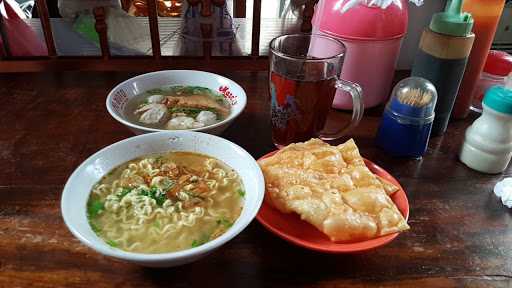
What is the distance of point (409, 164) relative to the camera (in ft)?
3.78

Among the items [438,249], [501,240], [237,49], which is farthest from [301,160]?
[237,49]

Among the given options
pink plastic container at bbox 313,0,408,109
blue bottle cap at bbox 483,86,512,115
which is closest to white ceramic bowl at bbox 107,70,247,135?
pink plastic container at bbox 313,0,408,109

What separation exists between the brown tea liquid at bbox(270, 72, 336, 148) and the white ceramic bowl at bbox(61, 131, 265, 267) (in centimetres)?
25

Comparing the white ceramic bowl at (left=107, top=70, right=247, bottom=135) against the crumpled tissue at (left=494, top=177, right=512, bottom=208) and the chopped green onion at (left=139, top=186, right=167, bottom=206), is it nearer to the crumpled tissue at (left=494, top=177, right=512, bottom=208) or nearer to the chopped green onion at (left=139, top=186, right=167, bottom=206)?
the chopped green onion at (left=139, top=186, right=167, bottom=206)

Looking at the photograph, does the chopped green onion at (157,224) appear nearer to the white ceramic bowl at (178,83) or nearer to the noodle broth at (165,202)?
the noodle broth at (165,202)

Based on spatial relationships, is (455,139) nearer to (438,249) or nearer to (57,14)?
(438,249)

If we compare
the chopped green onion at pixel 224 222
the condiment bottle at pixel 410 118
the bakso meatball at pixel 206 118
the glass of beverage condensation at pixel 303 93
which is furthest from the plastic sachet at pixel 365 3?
the chopped green onion at pixel 224 222

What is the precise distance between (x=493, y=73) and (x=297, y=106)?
2.58ft

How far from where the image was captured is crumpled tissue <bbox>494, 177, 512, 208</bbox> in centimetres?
100

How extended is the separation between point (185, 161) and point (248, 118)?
1.29 ft

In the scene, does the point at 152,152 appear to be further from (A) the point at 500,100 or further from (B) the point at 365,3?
(A) the point at 500,100

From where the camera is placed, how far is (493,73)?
1.41 metres

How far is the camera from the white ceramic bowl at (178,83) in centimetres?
109

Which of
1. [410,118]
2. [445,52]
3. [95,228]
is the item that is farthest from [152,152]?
[445,52]
